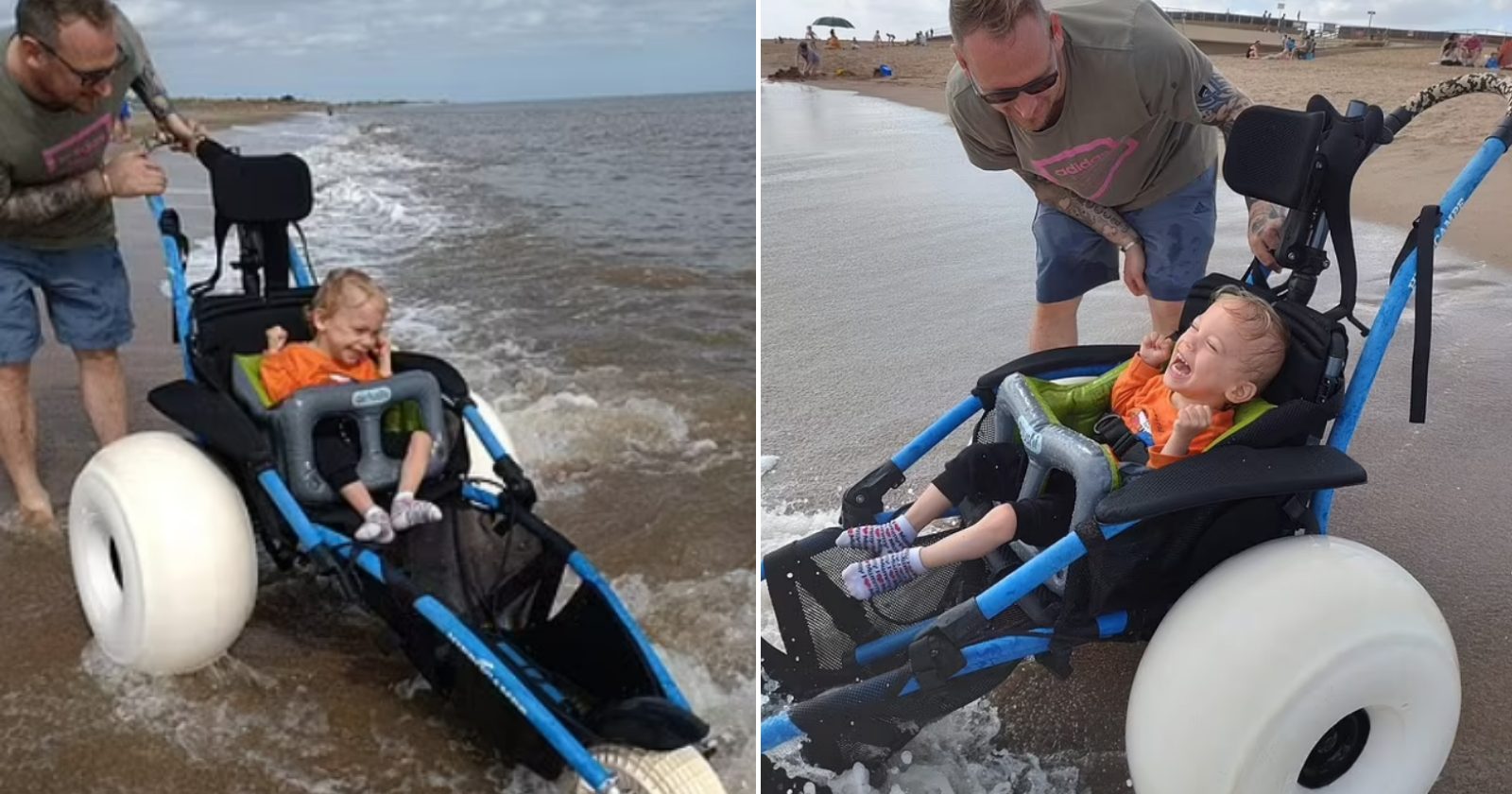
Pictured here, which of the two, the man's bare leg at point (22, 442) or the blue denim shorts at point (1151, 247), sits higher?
the blue denim shorts at point (1151, 247)

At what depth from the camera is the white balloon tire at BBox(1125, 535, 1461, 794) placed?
1.67 m

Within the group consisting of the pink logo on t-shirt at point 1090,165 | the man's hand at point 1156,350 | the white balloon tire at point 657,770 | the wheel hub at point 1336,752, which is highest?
the pink logo on t-shirt at point 1090,165

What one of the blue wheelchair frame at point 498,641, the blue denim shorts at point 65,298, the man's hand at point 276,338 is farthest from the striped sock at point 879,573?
the blue denim shorts at point 65,298

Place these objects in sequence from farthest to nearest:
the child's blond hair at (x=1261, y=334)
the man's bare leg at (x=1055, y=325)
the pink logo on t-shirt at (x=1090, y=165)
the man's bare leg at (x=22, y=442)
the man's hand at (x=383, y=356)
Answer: the man's bare leg at (x=22, y=442)
the man's bare leg at (x=1055, y=325)
the man's hand at (x=383, y=356)
the pink logo on t-shirt at (x=1090, y=165)
the child's blond hair at (x=1261, y=334)

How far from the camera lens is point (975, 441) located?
2.31m

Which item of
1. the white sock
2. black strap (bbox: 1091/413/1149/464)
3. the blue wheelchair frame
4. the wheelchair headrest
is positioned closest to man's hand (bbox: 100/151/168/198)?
the wheelchair headrest

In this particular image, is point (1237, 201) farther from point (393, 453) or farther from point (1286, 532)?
point (393, 453)

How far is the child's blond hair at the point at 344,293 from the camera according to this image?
2.66 meters

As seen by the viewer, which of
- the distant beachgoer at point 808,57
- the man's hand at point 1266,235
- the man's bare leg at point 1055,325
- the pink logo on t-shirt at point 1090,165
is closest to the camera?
the man's hand at point 1266,235

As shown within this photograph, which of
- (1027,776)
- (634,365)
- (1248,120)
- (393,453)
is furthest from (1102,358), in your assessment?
(634,365)

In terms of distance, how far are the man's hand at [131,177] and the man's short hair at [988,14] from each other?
2.00 m

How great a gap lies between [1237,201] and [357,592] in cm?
394

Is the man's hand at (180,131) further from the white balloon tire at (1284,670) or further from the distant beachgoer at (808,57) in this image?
the white balloon tire at (1284,670)

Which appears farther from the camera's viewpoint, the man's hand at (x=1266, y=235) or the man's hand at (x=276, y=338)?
the man's hand at (x=276, y=338)
